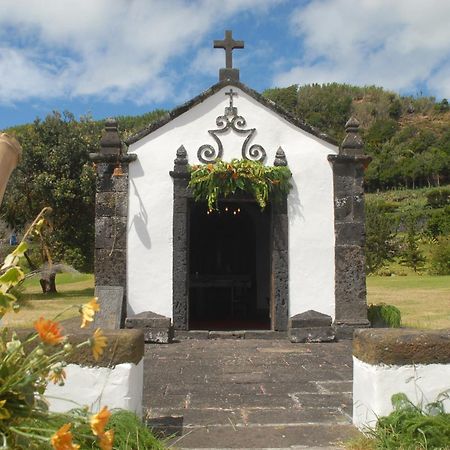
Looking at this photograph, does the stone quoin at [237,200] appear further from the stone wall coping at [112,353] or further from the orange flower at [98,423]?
the orange flower at [98,423]

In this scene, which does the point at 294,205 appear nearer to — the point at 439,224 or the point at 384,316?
the point at 384,316

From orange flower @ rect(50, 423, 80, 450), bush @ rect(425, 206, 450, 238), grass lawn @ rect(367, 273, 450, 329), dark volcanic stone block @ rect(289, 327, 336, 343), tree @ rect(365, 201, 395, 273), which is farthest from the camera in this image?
bush @ rect(425, 206, 450, 238)

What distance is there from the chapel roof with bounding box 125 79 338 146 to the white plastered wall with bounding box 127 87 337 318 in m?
0.06

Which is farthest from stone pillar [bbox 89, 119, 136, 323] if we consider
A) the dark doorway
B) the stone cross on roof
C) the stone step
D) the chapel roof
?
the stone step

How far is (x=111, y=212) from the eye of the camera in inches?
317

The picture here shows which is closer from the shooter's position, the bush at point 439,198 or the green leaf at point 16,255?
the green leaf at point 16,255

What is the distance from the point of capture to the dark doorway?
444 inches

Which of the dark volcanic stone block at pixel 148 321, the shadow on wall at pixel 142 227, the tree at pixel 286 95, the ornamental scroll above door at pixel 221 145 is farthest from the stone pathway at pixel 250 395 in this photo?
the tree at pixel 286 95

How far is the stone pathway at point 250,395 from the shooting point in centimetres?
351

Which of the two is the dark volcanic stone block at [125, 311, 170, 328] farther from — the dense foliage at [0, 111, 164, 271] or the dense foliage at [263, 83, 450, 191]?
the dense foliage at [263, 83, 450, 191]

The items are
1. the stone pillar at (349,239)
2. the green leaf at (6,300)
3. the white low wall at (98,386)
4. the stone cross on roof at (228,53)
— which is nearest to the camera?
the green leaf at (6,300)

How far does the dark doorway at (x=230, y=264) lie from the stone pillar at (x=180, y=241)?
2592 millimetres

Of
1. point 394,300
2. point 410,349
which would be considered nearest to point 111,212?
point 410,349

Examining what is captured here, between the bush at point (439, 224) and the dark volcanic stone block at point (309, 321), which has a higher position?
the bush at point (439, 224)
